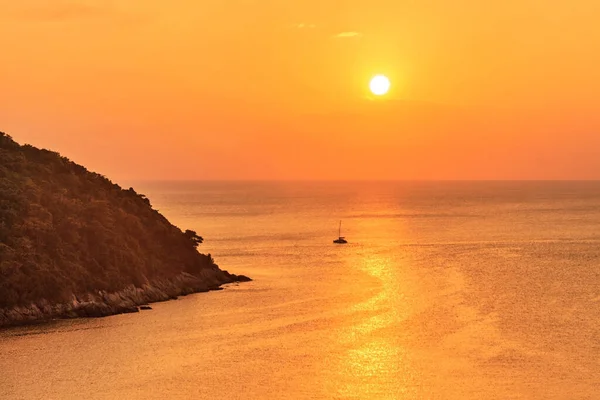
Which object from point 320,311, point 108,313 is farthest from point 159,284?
point 320,311

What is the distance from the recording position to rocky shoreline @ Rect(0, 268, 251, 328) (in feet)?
234

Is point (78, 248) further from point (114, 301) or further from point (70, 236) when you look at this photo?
point (114, 301)

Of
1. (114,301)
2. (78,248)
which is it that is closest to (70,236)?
(78,248)

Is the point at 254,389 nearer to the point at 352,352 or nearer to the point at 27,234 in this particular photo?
the point at 352,352

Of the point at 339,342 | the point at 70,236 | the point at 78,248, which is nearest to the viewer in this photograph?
the point at 339,342

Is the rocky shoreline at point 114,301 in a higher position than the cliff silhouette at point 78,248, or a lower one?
lower

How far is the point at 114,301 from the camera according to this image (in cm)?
7962

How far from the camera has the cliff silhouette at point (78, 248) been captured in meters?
74.1

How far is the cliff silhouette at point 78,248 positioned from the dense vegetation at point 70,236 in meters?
0.10

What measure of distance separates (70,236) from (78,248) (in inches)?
59.1

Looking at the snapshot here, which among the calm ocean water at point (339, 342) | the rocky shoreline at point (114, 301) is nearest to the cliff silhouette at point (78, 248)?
the rocky shoreline at point (114, 301)

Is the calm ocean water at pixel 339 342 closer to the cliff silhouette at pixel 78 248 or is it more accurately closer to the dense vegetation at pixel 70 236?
the cliff silhouette at pixel 78 248

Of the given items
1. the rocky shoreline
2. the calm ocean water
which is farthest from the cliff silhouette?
the calm ocean water

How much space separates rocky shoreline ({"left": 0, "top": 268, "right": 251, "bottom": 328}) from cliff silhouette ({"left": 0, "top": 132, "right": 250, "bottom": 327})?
0.30 ft
